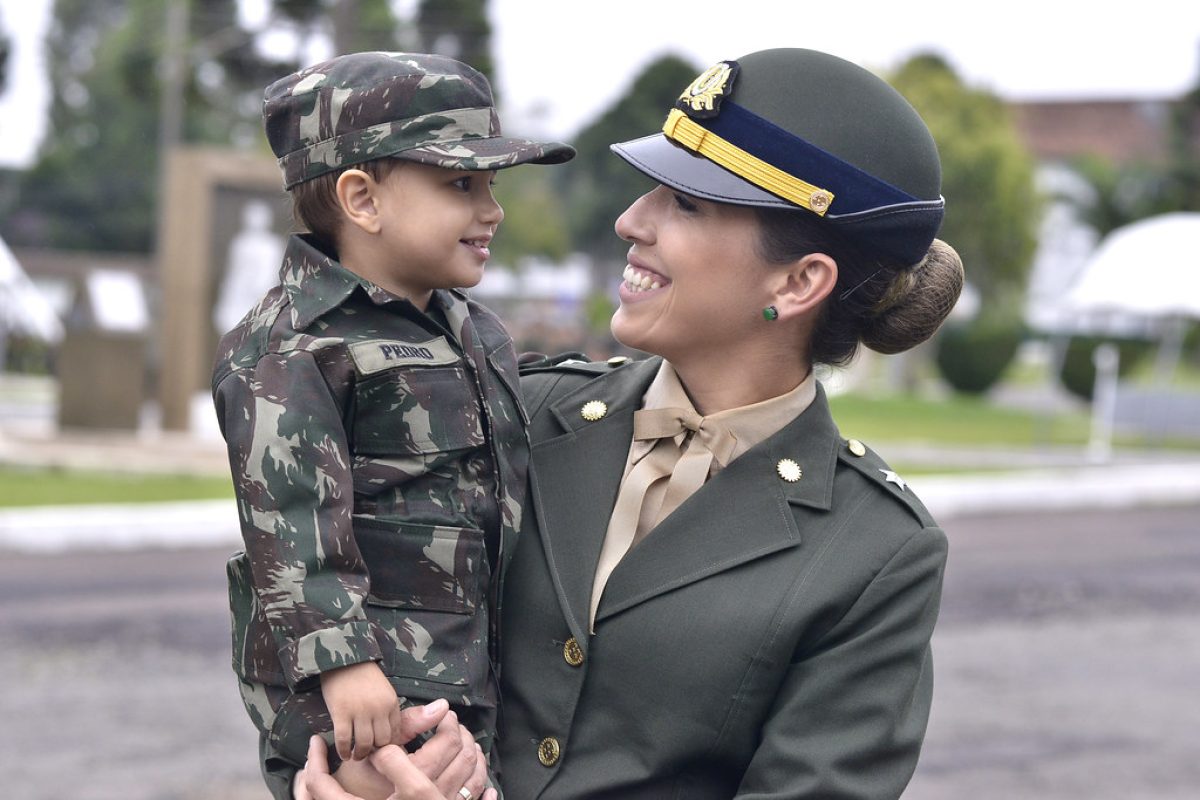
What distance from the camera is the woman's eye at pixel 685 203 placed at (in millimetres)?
2281

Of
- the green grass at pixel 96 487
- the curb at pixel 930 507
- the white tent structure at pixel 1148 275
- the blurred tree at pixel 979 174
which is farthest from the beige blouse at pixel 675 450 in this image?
the blurred tree at pixel 979 174

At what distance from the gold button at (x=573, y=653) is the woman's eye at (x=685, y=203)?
644 mm

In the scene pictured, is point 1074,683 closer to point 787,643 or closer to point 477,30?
point 787,643

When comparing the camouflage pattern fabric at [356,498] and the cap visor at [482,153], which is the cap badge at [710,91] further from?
the camouflage pattern fabric at [356,498]

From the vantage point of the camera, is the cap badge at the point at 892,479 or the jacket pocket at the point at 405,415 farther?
the cap badge at the point at 892,479

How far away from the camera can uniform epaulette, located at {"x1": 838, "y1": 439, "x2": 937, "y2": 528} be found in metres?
2.26

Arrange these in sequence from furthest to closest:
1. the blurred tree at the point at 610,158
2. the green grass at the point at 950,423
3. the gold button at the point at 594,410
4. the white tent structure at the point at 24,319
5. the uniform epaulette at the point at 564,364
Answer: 1. the blurred tree at the point at 610,158
2. the green grass at the point at 950,423
3. the white tent structure at the point at 24,319
4. the uniform epaulette at the point at 564,364
5. the gold button at the point at 594,410

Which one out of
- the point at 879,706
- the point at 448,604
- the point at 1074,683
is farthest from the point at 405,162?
the point at 1074,683

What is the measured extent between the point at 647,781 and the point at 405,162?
0.91 m

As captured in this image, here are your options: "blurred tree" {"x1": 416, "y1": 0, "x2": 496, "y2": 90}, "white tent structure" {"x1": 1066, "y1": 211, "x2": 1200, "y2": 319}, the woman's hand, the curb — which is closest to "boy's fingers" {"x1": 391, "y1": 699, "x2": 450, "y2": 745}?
the woman's hand

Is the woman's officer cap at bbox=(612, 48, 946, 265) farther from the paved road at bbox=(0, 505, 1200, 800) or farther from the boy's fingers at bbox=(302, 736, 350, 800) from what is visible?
the paved road at bbox=(0, 505, 1200, 800)

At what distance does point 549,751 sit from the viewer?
220 cm

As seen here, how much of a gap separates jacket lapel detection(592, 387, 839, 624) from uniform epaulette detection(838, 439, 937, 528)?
1.1 inches

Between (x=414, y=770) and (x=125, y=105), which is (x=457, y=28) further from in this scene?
(x=125, y=105)
